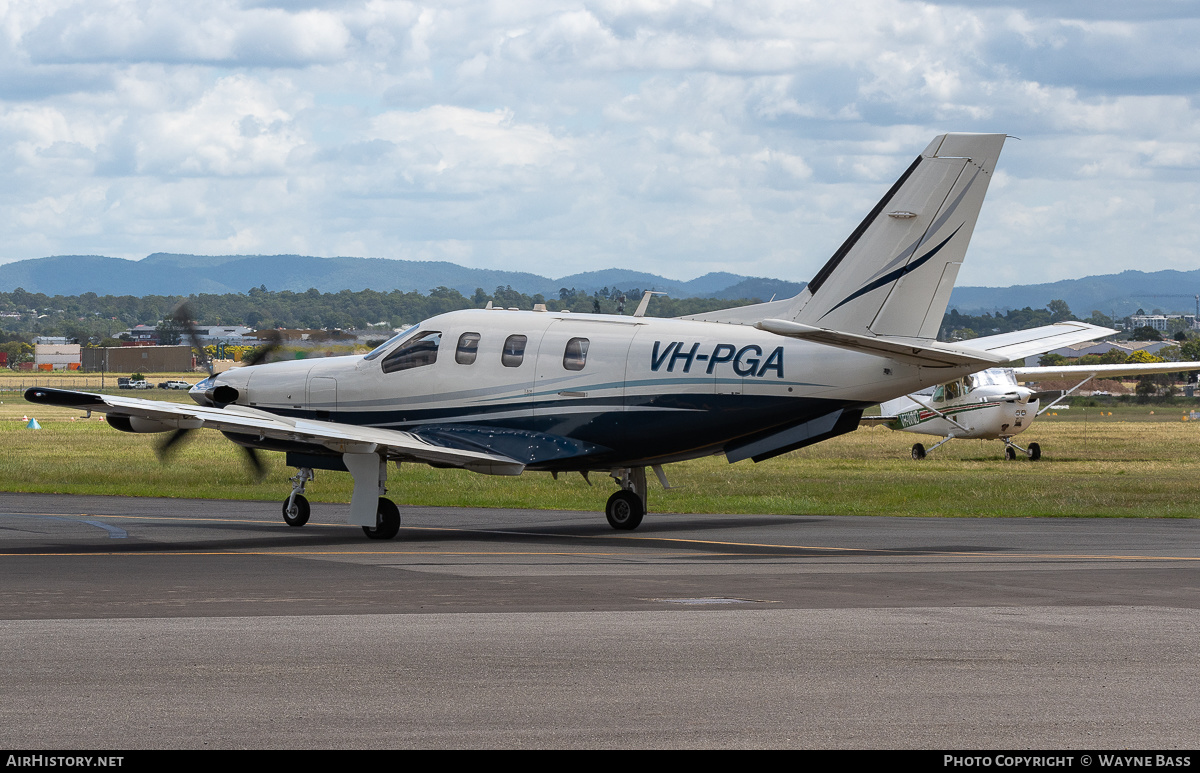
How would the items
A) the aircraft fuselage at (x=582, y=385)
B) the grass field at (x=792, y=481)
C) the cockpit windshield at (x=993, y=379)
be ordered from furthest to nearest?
the cockpit windshield at (x=993, y=379)
the grass field at (x=792, y=481)
the aircraft fuselage at (x=582, y=385)

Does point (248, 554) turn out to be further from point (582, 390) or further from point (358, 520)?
point (582, 390)

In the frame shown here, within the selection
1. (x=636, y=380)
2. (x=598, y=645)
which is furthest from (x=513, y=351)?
(x=598, y=645)

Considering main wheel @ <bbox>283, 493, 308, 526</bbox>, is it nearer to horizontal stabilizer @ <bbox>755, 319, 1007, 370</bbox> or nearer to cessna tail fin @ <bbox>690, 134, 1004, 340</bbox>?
horizontal stabilizer @ <bbox>755, 319, 1007, 370</bbox>

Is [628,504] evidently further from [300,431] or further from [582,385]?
[300,431]

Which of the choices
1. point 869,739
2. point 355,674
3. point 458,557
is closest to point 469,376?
point 458,557

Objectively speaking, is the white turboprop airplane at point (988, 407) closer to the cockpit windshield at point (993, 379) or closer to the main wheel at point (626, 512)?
the cockpit windshield at point (993, 379)

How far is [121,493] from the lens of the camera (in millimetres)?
29641

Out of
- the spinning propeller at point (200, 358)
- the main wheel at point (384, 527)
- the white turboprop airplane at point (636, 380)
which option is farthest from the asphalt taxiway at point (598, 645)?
the spinning propeller at point (200, 358)

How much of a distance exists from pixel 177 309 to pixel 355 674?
690 inches

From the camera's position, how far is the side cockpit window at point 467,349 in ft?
69.2

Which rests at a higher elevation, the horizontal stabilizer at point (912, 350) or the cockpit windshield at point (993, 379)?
the horizontal stabilizer at point (912, 350)

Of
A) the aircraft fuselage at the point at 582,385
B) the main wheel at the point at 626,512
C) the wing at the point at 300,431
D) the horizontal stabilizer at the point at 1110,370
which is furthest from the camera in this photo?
the horizontal stabilizer at the point at 1110,370

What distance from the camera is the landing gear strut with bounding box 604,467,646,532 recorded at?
21562 mm

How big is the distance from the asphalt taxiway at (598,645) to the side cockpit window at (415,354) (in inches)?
146
